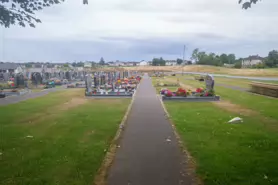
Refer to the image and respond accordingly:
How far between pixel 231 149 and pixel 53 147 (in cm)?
490

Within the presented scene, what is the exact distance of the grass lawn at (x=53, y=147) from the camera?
554cm

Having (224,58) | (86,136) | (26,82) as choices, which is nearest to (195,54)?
(224,58)

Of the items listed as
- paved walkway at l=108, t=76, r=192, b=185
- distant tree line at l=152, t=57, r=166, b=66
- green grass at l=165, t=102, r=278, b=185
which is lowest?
paved walkway at l=108, t=76, r=192, b=185

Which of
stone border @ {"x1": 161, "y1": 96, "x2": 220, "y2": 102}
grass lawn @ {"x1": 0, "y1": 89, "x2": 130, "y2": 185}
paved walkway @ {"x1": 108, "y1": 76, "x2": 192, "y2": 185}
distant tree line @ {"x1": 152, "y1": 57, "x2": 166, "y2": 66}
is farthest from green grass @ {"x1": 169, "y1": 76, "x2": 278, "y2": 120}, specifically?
distant tree line @ {"x1": 152, "y1": 57, "x2": 166, "y2": 66}

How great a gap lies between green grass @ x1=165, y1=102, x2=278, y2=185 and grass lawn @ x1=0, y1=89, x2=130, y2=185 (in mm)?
2455

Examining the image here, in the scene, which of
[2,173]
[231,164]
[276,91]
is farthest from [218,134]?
[276,91]

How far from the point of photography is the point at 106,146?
25.1 feet

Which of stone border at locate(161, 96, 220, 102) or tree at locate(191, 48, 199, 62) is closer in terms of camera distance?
stone border at locate(161, 96, 220, 102)

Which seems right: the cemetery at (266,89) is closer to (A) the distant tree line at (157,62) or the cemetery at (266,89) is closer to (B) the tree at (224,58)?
(B) the tree at (224,58)

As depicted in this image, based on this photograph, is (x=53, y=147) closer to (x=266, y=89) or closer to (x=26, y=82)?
(x=266, y=89)

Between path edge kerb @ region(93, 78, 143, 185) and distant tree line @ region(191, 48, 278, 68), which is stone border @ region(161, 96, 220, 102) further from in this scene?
distant tree line @ region(191, 48, 278, 68)

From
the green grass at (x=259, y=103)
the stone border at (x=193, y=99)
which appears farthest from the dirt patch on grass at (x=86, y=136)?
the stone border at (x=193, y=99)

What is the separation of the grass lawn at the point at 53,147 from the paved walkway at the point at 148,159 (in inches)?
20.8

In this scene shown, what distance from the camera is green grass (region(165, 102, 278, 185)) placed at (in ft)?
17.9
